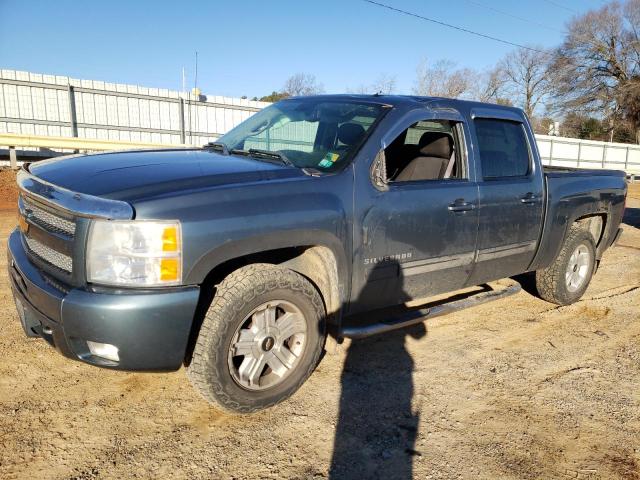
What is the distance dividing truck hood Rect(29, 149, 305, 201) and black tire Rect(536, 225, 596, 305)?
128 inches

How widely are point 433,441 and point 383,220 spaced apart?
1.40 metres

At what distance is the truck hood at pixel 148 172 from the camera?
274 cm

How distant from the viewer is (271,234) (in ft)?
9.54

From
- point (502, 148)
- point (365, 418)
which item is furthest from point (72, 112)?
point (365, 418)

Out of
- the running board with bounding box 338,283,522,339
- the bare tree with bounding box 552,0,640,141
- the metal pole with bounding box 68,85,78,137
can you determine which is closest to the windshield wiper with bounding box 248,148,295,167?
the running board with bounding box 338,283,522,339

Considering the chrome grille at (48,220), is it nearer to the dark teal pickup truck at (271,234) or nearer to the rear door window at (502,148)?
the dark teal pickup truck at (271,234)

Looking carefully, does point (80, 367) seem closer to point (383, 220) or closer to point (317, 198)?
point (317, 198)

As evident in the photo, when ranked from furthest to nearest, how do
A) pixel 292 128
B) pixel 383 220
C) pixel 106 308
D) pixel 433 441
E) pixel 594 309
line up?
pixel 594 309 → pixel 292 128 → pixel 383 220 → pixel 433 441 → pixel 106 308

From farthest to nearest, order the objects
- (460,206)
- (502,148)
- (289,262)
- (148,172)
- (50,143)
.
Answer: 1. (50,143)
2. (502,148)
3. (460,206)
4. (289,262)
5. (148,172)

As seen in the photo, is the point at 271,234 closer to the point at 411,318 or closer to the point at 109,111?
the point at 411,318

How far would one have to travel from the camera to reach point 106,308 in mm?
2512

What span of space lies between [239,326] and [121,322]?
0.66m

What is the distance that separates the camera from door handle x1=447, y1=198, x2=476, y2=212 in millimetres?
3859

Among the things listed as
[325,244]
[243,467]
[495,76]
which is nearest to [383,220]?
[325,244]
